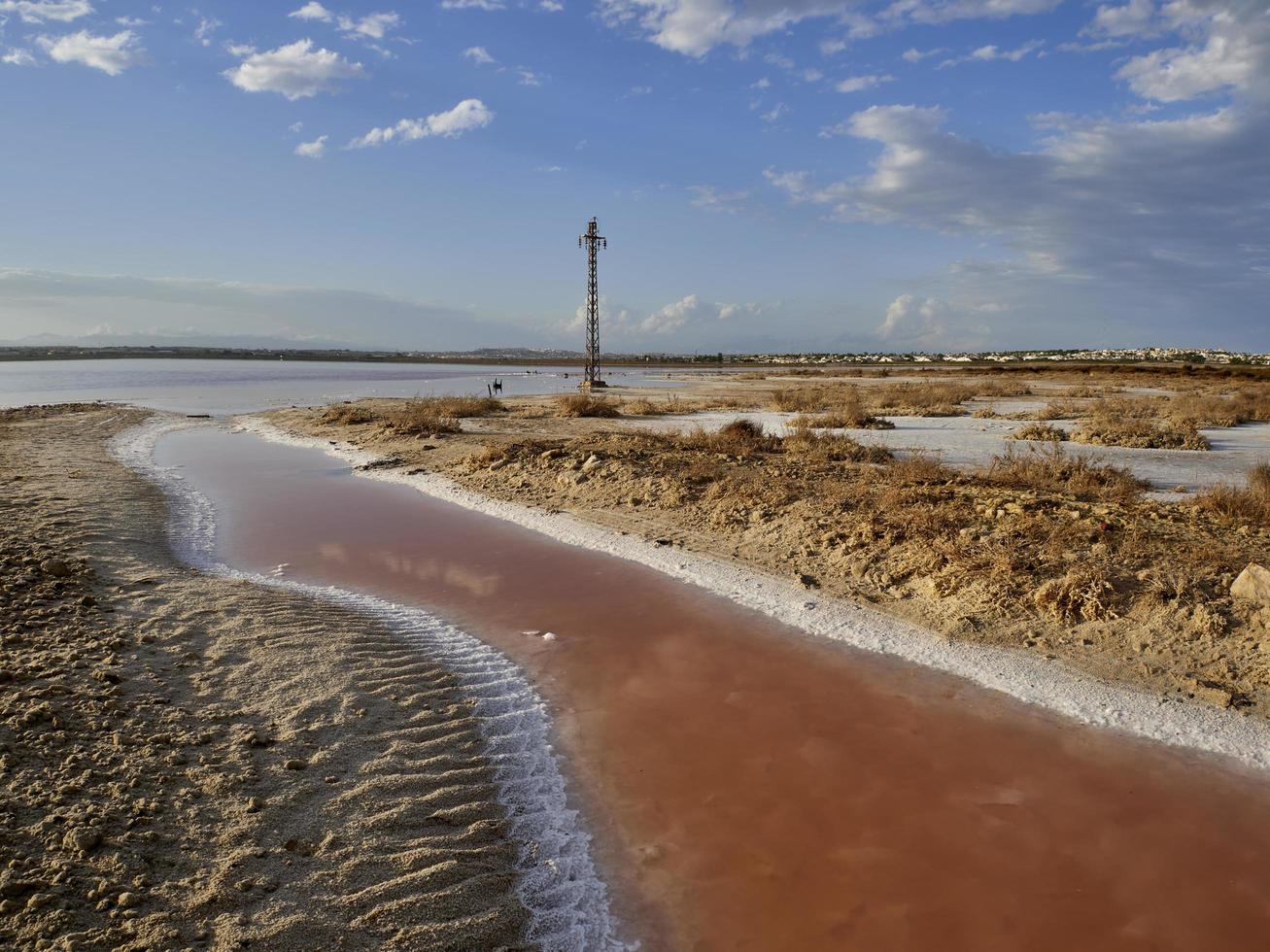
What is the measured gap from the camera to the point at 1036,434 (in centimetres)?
1728

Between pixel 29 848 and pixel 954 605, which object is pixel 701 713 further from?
pixel 29 848

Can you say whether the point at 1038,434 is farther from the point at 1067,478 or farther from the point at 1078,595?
the point at 1078,595

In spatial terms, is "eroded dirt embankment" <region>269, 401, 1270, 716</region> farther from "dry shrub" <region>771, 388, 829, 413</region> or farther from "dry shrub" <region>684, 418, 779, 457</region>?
"dry shrub" <region>771, 388, 829, 413</region>

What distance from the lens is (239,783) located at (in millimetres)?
4211

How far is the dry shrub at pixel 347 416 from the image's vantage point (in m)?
22.9

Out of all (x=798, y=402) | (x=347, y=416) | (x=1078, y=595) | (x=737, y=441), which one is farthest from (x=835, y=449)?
(x=347, y=416)

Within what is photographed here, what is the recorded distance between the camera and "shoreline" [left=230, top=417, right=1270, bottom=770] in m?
5.27

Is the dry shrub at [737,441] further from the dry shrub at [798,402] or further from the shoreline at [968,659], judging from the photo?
the dry shrub at [798,402]

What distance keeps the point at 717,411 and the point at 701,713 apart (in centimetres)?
2185

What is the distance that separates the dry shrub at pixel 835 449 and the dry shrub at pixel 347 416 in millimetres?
13900

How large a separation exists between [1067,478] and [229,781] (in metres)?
11.2

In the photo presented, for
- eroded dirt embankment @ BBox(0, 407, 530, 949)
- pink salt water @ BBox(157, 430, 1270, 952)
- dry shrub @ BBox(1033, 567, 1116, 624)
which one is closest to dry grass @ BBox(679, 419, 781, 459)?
pink salt water @ BBox(157, 430, 1270, 952)

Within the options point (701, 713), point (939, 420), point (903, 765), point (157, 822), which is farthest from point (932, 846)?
point (939, 420)

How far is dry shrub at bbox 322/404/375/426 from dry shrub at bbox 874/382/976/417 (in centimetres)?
1707
